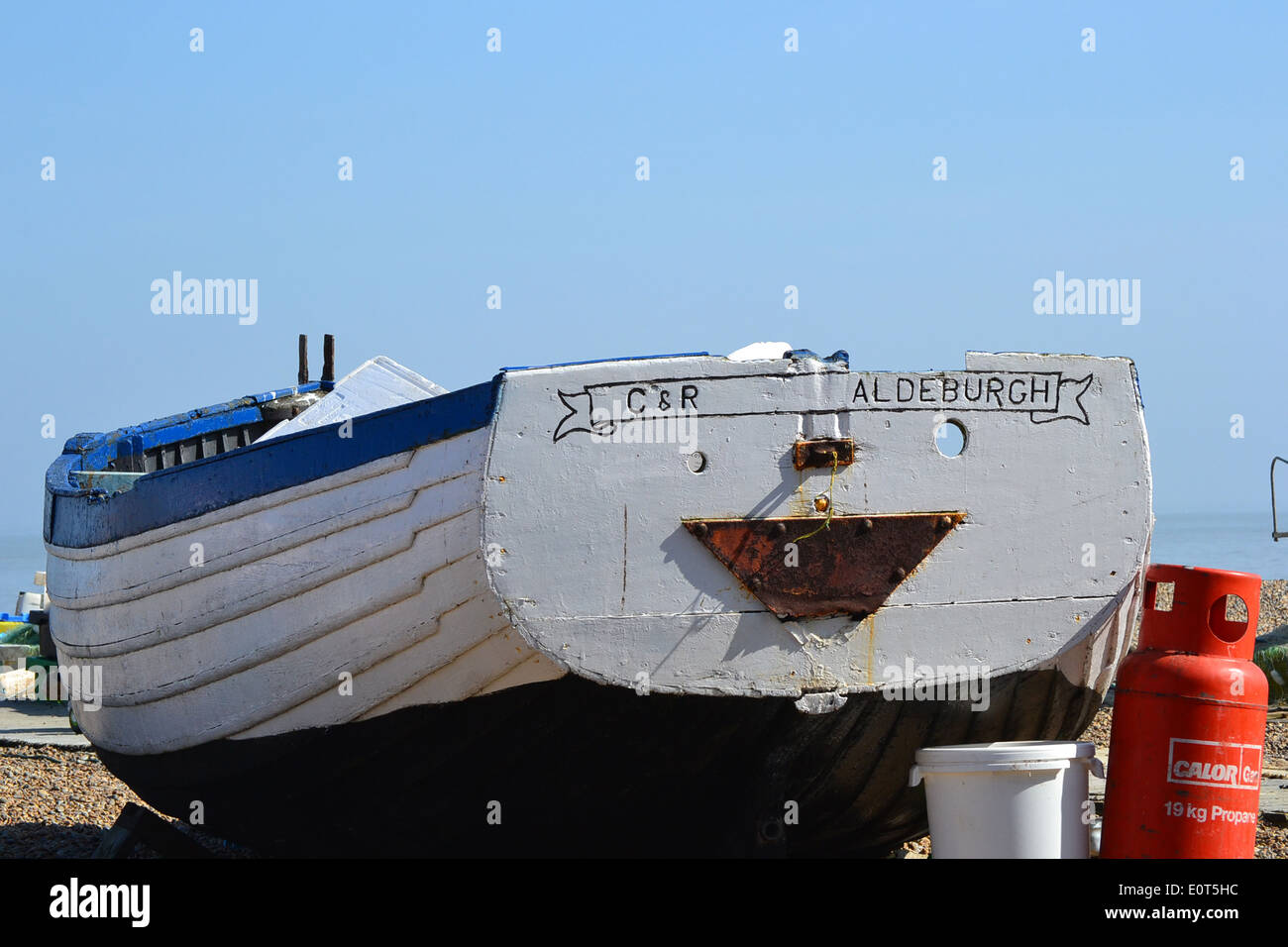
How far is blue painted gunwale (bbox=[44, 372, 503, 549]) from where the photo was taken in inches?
166

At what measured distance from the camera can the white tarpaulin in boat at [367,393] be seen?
6051 millimetres

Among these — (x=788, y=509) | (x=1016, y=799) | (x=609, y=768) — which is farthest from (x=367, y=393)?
(x=1016, y=799)

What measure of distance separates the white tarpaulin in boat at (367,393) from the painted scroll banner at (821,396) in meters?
2.09

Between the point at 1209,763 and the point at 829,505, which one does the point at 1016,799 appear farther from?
the point at 829,505

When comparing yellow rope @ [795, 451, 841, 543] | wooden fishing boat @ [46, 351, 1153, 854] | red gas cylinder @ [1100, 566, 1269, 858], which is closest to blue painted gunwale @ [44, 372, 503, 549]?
wooden fishing boat @ [46, 351, 1153, 854]

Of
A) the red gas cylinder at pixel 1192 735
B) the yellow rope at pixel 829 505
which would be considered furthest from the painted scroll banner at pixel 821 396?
the red gas cylinder at pixel 1192 735

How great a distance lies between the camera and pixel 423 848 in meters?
4.82

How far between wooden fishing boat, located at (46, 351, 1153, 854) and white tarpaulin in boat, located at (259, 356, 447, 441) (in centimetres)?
116

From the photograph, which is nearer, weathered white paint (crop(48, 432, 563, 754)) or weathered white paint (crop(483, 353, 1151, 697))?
weathered white paint (crop(483, 353, 1151, 697))

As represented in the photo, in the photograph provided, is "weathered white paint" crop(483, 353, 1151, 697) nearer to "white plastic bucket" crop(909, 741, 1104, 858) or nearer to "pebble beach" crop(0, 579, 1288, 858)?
"white plastic bucket" crop(909, 741, 1104, 858)

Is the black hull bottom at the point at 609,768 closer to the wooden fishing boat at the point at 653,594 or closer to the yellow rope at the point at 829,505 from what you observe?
the wooden fishing boat at the point at 653,594
